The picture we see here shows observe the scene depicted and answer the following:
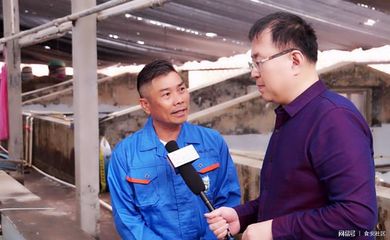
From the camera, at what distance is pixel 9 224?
3430 mm

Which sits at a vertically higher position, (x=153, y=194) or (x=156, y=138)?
(x=156, y=138)

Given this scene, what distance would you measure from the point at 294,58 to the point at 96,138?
241 cm

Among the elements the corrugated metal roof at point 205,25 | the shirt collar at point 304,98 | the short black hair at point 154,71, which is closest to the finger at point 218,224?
the shirt collar at point 304,98

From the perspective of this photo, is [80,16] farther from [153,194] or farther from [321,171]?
[321,171]

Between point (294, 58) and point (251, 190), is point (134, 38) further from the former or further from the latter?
point (294, 58)

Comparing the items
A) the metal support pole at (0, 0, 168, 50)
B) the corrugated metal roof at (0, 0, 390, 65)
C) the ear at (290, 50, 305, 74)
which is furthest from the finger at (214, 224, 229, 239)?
the corrugated metal roof at (0, 0, 390, 65)

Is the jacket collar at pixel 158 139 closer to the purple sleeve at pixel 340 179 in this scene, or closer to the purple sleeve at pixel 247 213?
the purple sleeve at pixel 247 213

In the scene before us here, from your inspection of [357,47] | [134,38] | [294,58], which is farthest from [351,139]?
[134,38]

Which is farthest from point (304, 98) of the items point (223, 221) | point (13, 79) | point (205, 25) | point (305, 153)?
point (205, 25)

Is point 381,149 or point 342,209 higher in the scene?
point 342,209

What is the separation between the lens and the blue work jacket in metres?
1.83

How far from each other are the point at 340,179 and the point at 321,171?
57mm

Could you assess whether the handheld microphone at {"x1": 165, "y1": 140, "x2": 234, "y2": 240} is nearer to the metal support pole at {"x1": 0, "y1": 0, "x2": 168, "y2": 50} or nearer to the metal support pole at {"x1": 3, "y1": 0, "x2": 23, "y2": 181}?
the metal support pole at {"x1": 0, "y1": 0, "x2": 168, "y2": 50}

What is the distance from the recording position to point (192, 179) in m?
1.59
